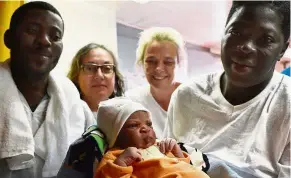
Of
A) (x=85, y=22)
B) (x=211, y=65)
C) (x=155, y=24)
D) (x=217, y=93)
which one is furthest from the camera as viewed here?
(x=211, y=65)

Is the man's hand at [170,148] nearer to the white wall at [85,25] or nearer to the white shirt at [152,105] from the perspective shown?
the white shirt at [152,105]

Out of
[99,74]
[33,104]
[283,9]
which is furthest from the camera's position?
[99,74]

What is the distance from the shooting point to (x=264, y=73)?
0.79 m

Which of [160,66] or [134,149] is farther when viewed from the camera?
[160,66]

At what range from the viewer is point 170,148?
30.2 inches

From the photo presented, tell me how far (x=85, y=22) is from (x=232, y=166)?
1.30 meters

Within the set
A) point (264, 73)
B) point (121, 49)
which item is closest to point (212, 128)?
point (264, 73)

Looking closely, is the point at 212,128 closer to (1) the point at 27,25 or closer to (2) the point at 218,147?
(2) the point at 218,147

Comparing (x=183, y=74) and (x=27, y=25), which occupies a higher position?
(x=27, y=25)

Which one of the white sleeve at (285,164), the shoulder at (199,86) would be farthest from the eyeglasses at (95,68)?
the white sleeve at (285,164)

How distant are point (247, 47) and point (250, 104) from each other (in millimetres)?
140

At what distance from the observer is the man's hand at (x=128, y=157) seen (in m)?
0.68

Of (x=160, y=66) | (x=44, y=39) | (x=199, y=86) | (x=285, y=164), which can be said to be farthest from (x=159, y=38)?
(x=285, y=164)

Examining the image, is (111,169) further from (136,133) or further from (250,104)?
(250,104)
